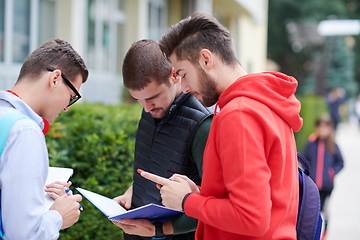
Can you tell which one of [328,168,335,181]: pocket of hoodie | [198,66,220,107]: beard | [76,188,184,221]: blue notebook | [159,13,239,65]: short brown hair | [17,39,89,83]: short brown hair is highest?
[159,13,239,65]: short brown hair

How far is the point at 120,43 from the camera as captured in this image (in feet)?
36.3

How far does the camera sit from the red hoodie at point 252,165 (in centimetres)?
149

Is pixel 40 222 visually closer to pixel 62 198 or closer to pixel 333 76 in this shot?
pixel 62 198

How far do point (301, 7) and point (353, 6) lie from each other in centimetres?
594

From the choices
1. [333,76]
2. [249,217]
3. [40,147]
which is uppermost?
[40,147]

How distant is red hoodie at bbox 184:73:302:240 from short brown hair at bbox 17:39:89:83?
699mm

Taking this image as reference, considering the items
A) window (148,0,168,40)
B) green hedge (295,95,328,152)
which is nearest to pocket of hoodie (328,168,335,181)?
green hedge (295,95,328,152)

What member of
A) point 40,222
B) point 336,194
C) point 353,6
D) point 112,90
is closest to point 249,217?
point 40,222

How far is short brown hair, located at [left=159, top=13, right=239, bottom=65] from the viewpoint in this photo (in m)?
1.80

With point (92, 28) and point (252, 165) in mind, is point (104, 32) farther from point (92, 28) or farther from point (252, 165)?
point (252, 165)

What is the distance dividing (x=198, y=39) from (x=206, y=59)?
10 centimetres

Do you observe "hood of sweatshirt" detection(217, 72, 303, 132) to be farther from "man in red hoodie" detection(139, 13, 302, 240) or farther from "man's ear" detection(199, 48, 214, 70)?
"man's ear" detection(199, 48, 214, 70)

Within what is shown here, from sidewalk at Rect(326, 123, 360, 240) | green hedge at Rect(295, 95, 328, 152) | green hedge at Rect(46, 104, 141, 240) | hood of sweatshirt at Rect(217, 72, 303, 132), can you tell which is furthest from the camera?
green hedge at Rect(295, 95, 328, 152)

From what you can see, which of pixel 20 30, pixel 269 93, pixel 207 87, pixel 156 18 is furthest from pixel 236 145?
pixel 156 18
